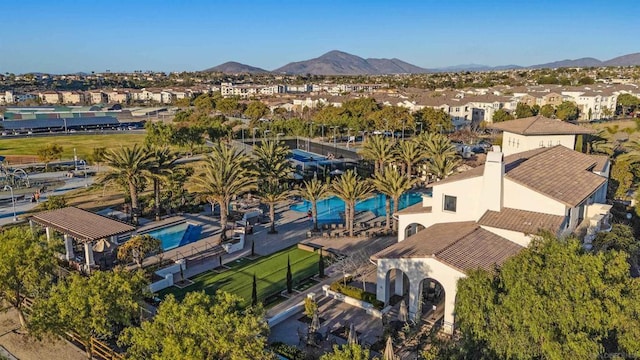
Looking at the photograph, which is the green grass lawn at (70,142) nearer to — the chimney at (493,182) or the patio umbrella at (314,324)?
the patio umbrella at (314,324)

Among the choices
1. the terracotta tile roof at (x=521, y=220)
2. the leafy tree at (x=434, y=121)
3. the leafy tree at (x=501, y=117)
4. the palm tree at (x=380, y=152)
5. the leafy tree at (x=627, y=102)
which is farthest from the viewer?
the leafy tree at (x=627, y=102)

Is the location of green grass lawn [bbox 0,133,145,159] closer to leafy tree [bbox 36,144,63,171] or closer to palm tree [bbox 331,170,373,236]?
leafy tree [bbox 36,144,63,171]

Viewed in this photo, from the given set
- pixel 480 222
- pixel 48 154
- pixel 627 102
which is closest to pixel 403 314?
pixel 480 222

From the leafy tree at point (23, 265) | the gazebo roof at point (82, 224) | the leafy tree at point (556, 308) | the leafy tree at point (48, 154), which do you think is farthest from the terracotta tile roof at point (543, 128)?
the leafy tree at point (48, 154)

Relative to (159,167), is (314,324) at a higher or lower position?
lower

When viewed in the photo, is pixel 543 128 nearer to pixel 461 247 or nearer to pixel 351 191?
pixel 351 191

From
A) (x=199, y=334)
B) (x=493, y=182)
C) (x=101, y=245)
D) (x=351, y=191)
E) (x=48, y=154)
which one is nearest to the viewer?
(x=199, y=334)
